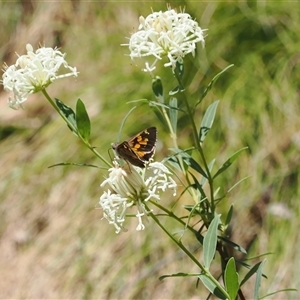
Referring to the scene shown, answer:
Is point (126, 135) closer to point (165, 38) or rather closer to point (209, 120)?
point (209, 120)

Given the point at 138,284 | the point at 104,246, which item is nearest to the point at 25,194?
the point at 104,246

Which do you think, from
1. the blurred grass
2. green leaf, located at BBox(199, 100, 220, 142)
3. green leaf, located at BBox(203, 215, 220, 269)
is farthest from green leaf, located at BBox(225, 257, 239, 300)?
the blurred grass

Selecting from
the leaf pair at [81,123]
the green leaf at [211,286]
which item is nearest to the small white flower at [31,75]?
the leaf pair at [81,123]

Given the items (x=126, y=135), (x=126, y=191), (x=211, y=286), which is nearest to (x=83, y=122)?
(x=126, y=191)

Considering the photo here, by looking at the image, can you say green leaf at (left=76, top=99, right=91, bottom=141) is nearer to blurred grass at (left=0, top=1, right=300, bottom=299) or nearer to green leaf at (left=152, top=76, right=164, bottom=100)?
green leaf at (left=152, top=76, right=164, bottom=100)

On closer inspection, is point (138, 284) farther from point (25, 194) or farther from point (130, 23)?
point (130, 23)

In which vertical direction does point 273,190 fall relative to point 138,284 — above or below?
above
